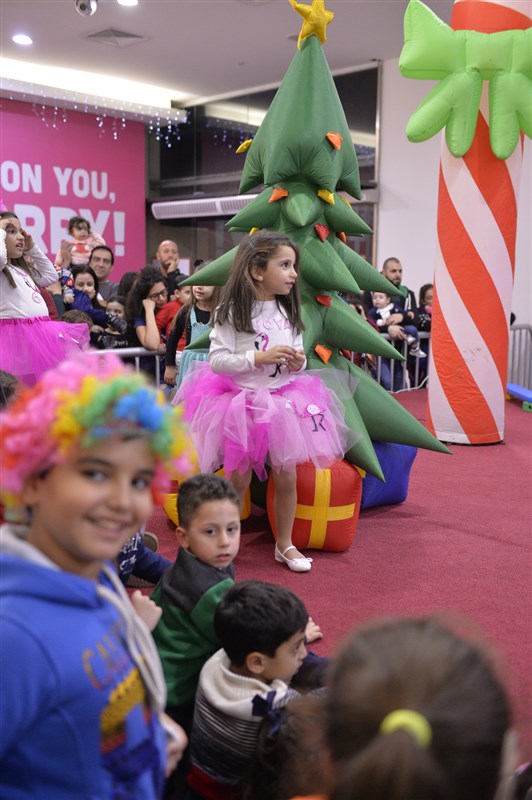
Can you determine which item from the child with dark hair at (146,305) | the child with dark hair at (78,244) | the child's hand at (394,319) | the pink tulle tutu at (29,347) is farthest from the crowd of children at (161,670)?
the child's hand at (394,319)

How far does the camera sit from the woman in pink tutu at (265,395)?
3059 mm

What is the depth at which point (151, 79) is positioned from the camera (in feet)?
35.8

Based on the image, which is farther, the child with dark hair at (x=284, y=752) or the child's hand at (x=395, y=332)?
the child's hand at (x=395, y=332)

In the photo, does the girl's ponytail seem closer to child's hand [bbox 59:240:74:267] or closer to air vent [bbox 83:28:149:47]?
child's hand [bbox 59:240:74:267]

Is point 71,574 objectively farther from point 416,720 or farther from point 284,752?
point 284,752

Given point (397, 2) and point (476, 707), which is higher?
point (397, 2)

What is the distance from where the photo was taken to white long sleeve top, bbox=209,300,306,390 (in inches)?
124

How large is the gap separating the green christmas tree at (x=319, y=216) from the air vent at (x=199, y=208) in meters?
7.79

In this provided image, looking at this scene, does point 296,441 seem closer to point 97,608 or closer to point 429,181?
point 97,608

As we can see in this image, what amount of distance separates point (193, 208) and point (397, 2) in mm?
5309

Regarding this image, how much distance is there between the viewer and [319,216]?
359 centimetres

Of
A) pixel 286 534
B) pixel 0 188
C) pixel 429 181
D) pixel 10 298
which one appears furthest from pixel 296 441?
pixel 0 188

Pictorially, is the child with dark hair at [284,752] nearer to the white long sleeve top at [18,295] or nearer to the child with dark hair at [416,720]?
the child with dark hair at [416,720]

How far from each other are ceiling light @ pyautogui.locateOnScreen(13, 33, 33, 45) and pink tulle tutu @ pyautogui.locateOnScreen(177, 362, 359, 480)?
748 cm
